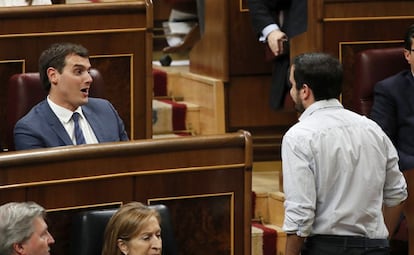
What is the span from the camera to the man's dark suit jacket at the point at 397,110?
259 centimetres

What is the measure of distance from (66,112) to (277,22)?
859 mm

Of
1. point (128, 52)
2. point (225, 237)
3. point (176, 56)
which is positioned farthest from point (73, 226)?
point (176, 56)

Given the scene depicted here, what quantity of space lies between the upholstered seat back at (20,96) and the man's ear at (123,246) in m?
0.69

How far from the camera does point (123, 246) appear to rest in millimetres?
Answer: 1914

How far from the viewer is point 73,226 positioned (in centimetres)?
205

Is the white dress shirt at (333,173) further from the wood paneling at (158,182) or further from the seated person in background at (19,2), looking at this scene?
the seated person in background at (19,2)

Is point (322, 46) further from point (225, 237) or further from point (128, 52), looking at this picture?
point (225, 237)

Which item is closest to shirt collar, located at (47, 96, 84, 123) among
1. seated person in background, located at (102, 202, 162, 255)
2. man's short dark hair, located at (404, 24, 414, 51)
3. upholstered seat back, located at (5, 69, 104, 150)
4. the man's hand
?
upholstered seat back, located at (5, 69, 104, 150)

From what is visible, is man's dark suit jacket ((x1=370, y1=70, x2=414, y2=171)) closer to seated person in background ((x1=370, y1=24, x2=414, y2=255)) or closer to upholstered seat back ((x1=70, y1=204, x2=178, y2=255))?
seated person in background ((x1=370, y1=24, x2=414, y2=255))

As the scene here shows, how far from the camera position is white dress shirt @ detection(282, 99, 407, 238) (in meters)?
1.98

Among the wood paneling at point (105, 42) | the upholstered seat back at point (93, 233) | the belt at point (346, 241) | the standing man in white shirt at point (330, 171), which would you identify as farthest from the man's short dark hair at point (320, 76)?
the wood paneling at point (105, 42)

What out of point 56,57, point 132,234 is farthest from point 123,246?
point 56,57

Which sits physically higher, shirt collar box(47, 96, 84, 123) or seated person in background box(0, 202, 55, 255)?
shirt collar box(47, 96, 84, 123)

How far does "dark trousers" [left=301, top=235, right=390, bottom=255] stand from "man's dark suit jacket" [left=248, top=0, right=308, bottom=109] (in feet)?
3.26
